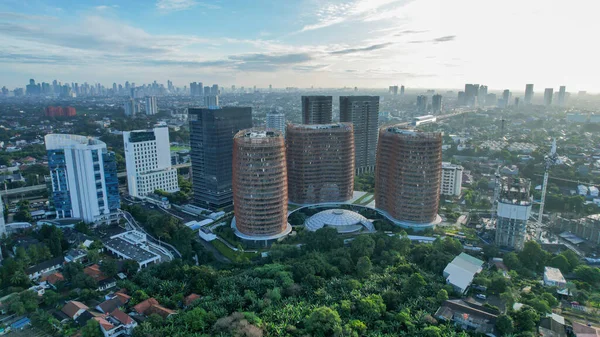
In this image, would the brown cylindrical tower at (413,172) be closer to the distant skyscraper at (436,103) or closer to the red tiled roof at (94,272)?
the red tiled roof at (94,272)

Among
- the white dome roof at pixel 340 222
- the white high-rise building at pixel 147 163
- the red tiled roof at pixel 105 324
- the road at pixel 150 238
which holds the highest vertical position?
the white high-rise building at pixel 147 163

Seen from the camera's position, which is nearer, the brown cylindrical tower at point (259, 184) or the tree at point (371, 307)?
the tree at point (371, 307)

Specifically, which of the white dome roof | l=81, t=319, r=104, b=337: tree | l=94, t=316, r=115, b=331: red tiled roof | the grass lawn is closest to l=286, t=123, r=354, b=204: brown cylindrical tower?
the white dome roof

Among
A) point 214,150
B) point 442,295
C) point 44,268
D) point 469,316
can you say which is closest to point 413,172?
point 442,295

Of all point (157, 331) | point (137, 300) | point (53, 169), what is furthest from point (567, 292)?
point (53, 169)

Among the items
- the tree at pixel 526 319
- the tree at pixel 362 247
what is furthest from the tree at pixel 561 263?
the tree at pixel 362 247

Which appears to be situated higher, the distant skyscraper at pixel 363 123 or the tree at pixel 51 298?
the distant skyscraper at pixel 363 123

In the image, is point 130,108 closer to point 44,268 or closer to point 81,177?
point 81,177

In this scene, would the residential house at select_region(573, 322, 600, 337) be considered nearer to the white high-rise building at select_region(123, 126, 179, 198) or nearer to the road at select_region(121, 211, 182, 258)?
the road at select_region(121, 211, 182, 258)
